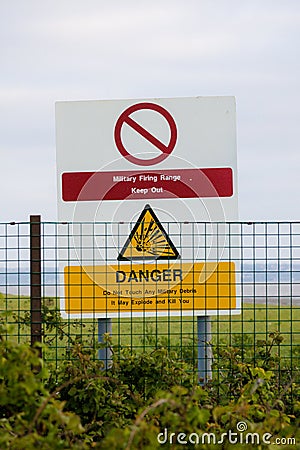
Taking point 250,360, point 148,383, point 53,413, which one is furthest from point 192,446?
point 250,360

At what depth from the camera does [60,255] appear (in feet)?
26.3

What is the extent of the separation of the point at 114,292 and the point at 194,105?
5.82 ft

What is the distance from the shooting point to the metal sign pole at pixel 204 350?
7.80 metres

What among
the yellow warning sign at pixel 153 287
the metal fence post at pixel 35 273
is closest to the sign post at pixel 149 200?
the yellow warning sign at pixel 153 287

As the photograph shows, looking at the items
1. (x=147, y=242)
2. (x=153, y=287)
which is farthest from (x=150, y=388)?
(x=147, y=242)

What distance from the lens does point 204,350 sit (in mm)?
7934

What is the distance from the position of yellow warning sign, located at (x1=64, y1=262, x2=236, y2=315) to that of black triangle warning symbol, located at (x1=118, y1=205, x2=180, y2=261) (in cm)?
9

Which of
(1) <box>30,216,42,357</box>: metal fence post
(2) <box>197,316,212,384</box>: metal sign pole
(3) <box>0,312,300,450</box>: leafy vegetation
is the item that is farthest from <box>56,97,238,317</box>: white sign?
(3) <box>0,312,300,450</box>: leafy vegetation

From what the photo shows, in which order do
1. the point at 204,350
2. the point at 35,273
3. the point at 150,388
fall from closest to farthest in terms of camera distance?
the point at 150,388
the point at 35,273
the point at 204,350

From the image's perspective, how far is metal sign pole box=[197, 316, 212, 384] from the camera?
780 centimetres

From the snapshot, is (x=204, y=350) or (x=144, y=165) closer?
(x=204, y=350)

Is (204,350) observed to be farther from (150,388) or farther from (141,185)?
(141,185)

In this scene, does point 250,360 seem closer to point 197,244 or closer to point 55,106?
point 197,244

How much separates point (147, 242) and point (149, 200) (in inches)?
14.4
